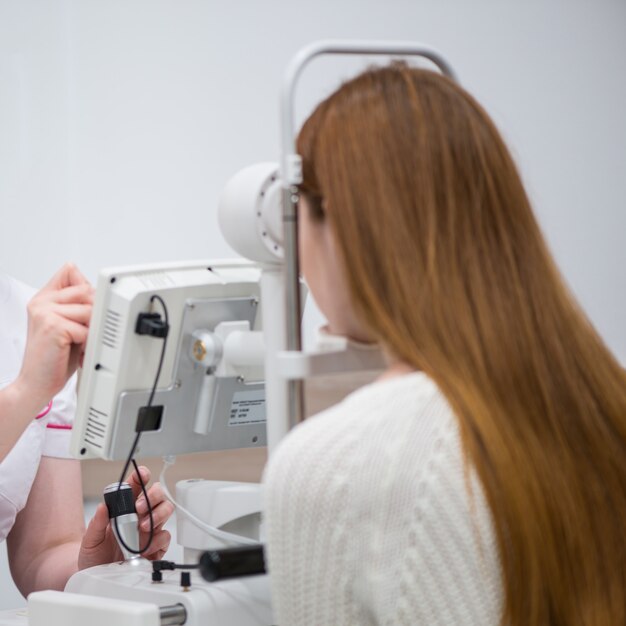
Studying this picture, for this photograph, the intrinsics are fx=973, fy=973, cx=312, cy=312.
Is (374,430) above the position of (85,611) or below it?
above

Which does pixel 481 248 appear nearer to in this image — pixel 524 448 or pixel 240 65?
pixel 524 448

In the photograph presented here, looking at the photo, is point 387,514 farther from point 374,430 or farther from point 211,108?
point 211,108

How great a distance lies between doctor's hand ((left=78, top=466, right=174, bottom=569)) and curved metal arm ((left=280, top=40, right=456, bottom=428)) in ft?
1.49

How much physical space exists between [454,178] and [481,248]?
0.08m

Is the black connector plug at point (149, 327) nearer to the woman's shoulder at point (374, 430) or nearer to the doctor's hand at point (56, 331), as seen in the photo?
the doctor's hand at point (56, 331)

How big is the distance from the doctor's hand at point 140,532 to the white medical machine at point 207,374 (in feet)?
0.34

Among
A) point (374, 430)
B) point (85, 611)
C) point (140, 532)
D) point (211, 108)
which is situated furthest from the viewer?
point (211, 108)

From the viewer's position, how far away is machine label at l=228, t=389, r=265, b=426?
1349 millimetres

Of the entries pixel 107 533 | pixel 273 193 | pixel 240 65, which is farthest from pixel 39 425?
pixel 240 65

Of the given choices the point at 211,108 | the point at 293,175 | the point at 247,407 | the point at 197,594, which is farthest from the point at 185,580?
the point at 211,108

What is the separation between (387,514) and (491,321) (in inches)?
8.5

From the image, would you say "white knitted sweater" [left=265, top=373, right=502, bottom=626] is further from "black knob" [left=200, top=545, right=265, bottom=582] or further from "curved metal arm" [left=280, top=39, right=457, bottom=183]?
"curved metal arm" [left=280, top=39, right=457, bottom=183]

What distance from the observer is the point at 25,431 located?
1.75 meters

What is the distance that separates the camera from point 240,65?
2.62 m
